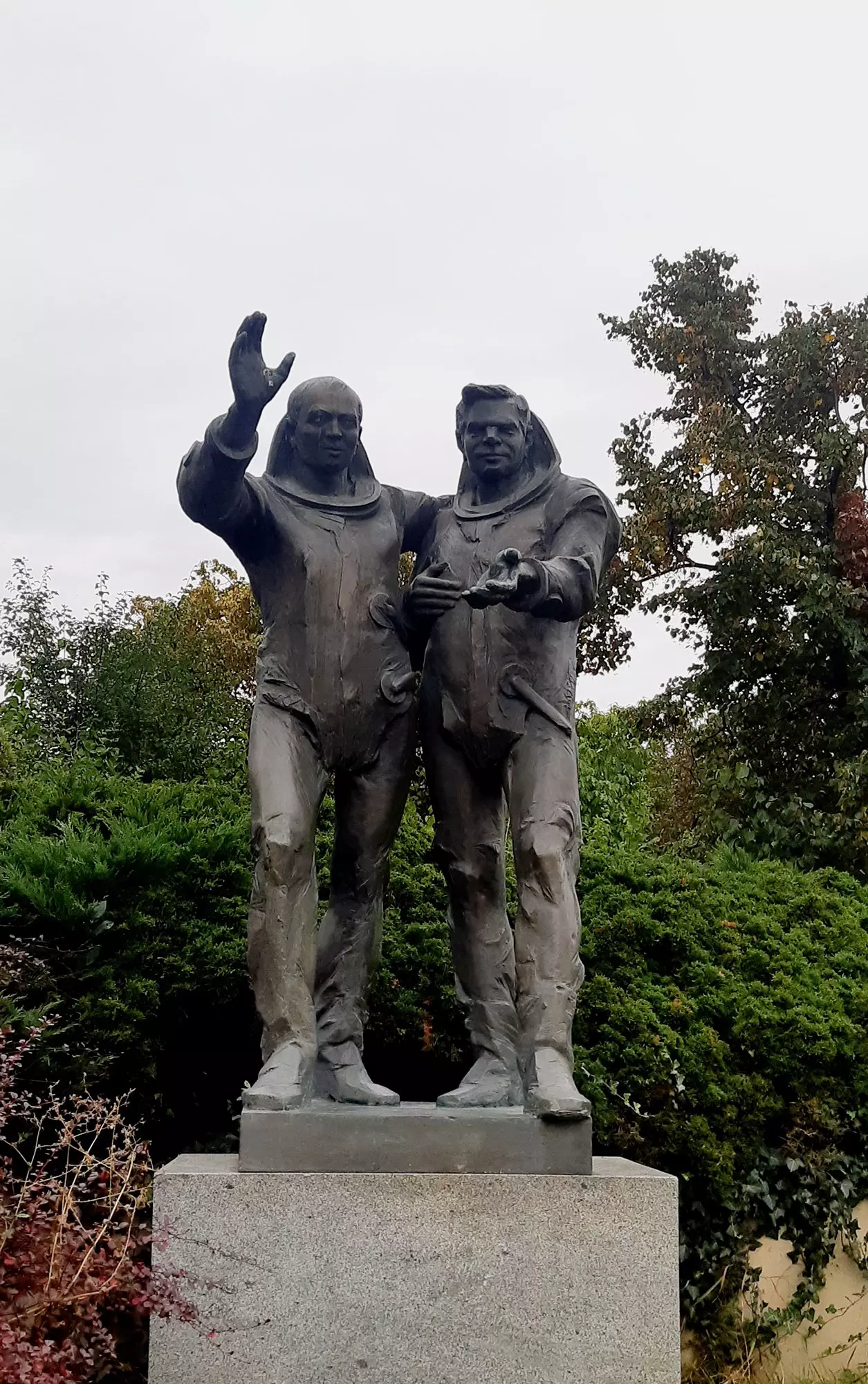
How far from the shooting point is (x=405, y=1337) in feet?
11.6

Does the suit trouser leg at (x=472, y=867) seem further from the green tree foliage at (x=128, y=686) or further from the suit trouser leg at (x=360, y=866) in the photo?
the green tree foliage at (x=128, y=686)

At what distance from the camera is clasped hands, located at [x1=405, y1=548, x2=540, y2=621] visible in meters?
4.04

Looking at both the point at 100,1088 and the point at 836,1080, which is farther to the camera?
the point at 836,1080

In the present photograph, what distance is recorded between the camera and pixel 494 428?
15.2ft

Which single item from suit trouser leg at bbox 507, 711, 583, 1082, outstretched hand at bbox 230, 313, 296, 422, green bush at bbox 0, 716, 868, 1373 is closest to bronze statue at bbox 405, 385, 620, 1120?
suit trouser leg at bbox 507, 711, 583, 1082

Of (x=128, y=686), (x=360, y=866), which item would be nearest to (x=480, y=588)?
(x=360, y=866)

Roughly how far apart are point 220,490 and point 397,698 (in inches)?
34.6

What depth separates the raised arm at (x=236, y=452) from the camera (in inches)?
159

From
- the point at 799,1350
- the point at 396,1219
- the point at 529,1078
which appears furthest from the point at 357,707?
the point at 799,1350

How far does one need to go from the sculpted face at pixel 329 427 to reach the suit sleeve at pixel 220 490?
0.29 meters

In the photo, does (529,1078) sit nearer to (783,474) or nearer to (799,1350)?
(799,1350)

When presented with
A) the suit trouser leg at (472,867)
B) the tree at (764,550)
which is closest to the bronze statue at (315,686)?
the suit trouser leg at (472,867)

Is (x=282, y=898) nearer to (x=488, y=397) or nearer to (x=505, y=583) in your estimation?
(x=505, y=583)

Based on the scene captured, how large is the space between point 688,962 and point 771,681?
26.3 feet
